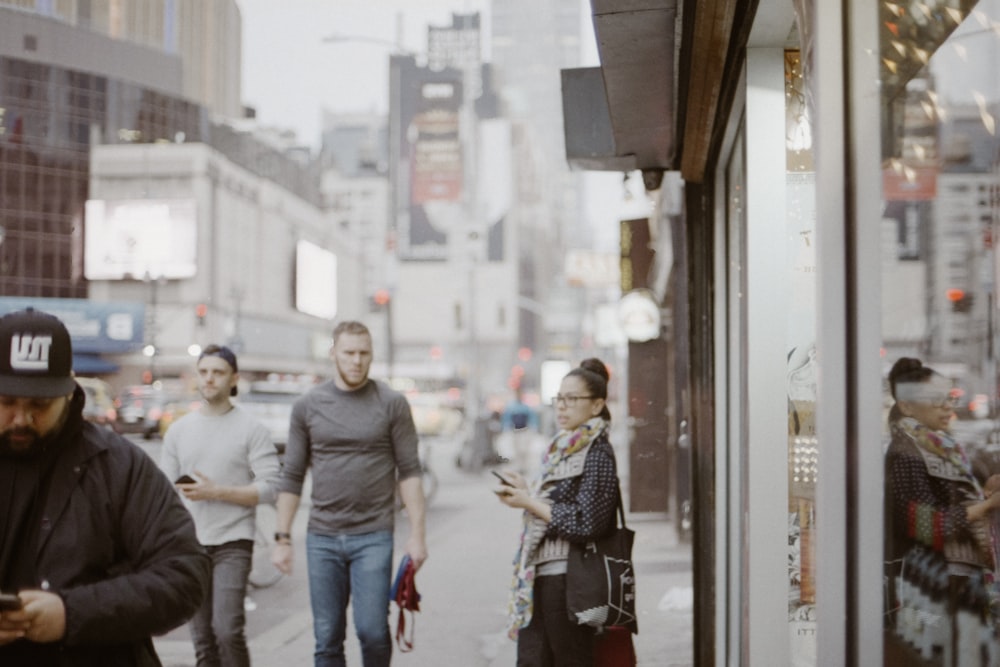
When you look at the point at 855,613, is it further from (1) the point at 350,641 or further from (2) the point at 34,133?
(2) the point at 34,133

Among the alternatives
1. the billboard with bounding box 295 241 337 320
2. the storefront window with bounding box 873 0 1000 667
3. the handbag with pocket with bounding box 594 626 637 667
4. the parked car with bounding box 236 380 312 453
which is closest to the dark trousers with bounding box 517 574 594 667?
the handbag with pocket with bounding box 594 626 637 667

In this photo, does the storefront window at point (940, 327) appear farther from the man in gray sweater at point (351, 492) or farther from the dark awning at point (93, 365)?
the dark awning at point (93, 365)

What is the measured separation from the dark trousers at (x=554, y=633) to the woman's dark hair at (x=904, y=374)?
319 centimetres

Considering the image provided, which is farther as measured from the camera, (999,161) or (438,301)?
(438,301)

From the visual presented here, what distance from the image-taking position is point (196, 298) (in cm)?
5634

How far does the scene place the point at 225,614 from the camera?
5688mm

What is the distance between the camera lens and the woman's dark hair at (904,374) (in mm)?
1947

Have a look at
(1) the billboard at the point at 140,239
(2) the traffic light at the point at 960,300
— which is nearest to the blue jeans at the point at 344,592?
(2) the traffic light at the point at 960,300

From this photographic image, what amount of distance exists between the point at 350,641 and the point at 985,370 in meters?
7.70

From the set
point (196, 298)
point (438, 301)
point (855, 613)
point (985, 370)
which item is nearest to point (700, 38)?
point (855, 613)

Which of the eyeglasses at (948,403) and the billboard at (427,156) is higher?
the billboard at (427,156)

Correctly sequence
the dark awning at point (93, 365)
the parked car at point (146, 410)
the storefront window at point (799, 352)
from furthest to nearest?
the dark awning at point (93, 365)
the parked car at point (146, 410)
the storefront window at point (799, 352)

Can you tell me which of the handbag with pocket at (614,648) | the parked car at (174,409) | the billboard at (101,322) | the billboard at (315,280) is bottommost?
the handbag with pocket at (614,648)

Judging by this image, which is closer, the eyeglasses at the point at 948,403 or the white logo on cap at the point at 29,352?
the eyeglasses at the point at 948,403
